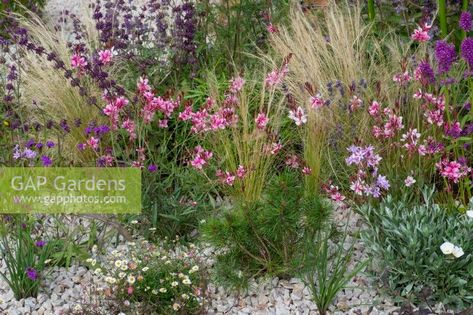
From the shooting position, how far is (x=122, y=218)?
4.25 meters

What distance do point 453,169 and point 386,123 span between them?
1.43 ft

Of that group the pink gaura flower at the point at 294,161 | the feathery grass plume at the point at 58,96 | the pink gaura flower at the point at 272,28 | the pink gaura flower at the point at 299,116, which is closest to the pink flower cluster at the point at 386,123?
the pink gaura flower at the point at 299,116

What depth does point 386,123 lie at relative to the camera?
4.10 m

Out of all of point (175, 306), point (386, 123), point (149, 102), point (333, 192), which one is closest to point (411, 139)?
point (386, 123)

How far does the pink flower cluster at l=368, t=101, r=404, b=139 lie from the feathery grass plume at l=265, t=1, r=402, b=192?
17cm

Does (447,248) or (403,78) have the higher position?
(403,78)

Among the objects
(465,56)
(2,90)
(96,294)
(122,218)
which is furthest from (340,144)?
(2,90)

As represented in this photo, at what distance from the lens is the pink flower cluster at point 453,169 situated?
389 centimetres

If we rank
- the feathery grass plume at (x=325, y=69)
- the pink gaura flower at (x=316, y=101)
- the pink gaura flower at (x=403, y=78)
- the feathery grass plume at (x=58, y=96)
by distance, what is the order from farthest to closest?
1. the feathery grass plume at (x=58, y=96)
2. the feathery grass plume at (x=325, y=69)
3. the pink gaura flower at (x=403, y=78)
4. the pink gaura flower at (x=316, y=101)

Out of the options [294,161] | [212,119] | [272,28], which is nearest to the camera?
[212,119]

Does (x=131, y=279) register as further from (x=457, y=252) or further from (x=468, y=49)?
(x=468, y=49)

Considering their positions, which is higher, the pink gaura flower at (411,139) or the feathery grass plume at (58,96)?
the feathery grass plume at (58,96)

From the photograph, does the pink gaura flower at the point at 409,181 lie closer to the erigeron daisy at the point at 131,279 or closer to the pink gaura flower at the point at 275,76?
the pink gaura flower at the point at 275,76

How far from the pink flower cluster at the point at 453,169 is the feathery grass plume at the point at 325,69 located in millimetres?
523
